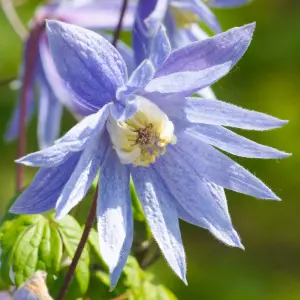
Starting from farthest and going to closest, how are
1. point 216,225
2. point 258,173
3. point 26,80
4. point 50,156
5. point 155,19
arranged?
point 258,173, point 26,80, point 155,19, point 216,225, point 50,156

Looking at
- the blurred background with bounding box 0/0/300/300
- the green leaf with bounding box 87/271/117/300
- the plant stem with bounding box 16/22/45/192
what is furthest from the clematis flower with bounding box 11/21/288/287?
the blurred background with bounding box 0/0/300/300

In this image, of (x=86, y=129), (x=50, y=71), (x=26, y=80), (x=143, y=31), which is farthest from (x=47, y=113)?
(x=86, y=129)

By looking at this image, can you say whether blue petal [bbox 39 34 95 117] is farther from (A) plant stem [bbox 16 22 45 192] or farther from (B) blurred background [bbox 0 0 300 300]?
(B) blurred background [bbox 0 0 300 300]

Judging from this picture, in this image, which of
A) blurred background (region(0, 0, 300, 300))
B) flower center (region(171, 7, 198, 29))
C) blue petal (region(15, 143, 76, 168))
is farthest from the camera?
blurred background (region(0, 0, 300, 300))

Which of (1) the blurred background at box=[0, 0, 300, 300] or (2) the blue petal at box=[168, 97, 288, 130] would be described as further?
(1) the blurred background at box=[0, 0, 300, 300]

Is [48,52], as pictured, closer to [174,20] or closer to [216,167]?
[174,20]

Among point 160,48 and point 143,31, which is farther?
point 143,31

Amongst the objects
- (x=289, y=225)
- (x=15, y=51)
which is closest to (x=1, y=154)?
(x=15, y=51)

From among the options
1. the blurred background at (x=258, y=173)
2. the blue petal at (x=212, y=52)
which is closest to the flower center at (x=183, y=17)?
the blue petal at (x=212, y=52)
